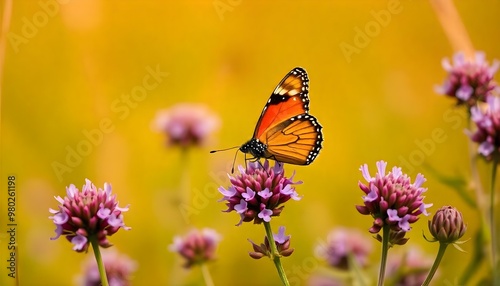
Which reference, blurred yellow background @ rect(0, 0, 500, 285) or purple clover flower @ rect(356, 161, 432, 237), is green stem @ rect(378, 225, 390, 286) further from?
blurred yellow background @ rect(0, 0, 500, 285)

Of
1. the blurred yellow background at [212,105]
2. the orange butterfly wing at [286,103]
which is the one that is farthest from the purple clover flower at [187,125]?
the orange butterfly wing at [286,103]

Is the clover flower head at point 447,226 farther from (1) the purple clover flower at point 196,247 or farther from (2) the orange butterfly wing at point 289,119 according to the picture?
(1) the purple clover flower at point 196,247

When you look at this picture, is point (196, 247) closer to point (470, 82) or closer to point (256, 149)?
point (256, 149)

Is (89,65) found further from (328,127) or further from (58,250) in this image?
(328,127)

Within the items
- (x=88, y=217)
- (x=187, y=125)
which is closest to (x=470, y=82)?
(x=187, y=125)

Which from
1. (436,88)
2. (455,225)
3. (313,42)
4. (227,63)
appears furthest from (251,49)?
(455,225)

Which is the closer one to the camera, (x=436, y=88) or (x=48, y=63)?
(x=436, y=88)

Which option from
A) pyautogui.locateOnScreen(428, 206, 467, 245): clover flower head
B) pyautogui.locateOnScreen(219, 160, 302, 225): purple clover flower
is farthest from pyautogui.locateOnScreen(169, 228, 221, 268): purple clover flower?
pyautogui.locateOnScreen(428, 206, 467, 245): clover flower head
